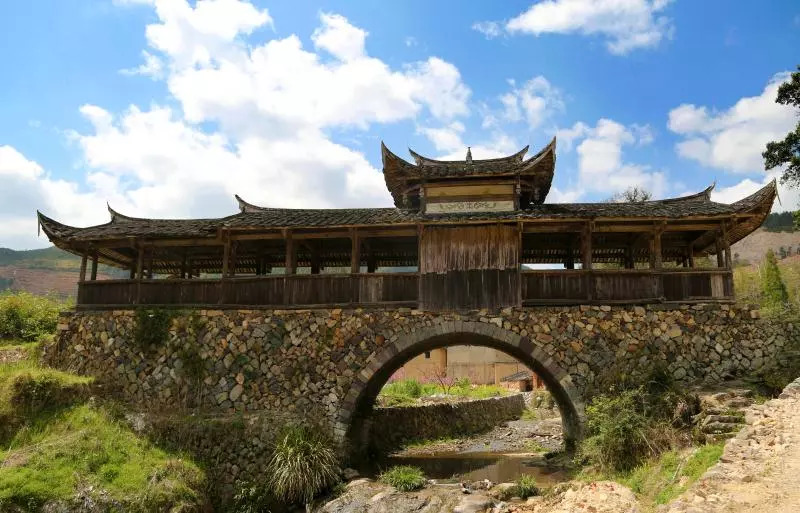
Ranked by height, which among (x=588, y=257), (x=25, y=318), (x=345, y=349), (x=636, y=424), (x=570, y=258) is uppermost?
(x=570, y=258)

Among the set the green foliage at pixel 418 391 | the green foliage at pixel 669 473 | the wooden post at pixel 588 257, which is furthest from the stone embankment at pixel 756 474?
the green foliage at pixel 418 391

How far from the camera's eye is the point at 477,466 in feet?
60.7

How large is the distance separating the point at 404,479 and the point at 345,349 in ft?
12.5

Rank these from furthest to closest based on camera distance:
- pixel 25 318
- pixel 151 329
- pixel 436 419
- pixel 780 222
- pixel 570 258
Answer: pixel 780 222 → pixel 436 419 → pixel 25 318 → pixel 570 258 → pixel 151 329

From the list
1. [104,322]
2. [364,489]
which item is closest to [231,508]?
[364,489]

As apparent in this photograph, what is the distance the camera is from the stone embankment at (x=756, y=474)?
788cm

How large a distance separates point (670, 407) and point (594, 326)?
9.11ft

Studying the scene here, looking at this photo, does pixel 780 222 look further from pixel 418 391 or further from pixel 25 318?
pixel 25 318

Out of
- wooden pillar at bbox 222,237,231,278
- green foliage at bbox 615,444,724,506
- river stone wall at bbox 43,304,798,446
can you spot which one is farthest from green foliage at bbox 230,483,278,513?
green foliage at bbox 615,444,724,506

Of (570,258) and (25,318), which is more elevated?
(570,258)

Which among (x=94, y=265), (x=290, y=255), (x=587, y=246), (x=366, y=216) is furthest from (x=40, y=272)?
(x=587, y=246)

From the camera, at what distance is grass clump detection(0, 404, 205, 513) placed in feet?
37.3

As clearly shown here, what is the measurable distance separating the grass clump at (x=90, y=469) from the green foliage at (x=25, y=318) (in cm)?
839

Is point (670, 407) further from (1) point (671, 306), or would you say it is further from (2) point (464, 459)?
(2) point (464, 459)
